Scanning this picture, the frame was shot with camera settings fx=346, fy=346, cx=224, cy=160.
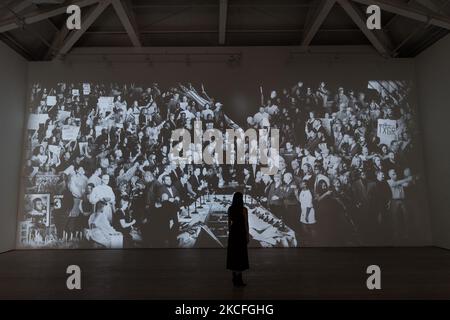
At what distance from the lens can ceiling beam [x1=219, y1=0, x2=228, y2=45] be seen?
7.99 metres

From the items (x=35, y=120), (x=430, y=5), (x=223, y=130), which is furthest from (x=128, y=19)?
(x=430, y=5)

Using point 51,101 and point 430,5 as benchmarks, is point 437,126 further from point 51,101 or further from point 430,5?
point 51,101

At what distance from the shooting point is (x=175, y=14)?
9.22 m

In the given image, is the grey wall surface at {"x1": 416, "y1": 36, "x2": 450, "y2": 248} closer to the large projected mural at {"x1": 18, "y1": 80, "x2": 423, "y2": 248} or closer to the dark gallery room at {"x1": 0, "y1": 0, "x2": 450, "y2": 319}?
the dark gallery room at {"x1": 0, "y1": 0, "x2": 450, "y2": 319}

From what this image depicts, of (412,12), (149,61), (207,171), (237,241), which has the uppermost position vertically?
(412,12)

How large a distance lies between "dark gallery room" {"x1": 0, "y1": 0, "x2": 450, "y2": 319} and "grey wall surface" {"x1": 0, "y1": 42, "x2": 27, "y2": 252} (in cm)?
5

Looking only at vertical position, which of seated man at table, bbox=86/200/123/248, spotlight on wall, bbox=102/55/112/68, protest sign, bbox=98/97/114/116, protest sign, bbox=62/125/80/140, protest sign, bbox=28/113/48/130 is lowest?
seated man at table, bbox=86/200/123/248

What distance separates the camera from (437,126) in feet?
30.0

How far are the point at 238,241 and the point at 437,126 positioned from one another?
7.05m

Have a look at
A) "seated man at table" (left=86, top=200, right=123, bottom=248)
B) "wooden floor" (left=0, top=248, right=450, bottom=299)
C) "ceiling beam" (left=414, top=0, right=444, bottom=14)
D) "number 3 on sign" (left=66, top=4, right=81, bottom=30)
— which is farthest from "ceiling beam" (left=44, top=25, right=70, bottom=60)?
"ceiling beam" (left=414, top=0, right=444, bottom=14)

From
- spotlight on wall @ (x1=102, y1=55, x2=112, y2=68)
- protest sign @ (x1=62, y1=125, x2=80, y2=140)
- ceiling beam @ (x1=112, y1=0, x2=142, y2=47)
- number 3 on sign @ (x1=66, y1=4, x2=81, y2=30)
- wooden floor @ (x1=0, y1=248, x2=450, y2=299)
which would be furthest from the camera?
spotlight on wall @ (x1=102, y1=55, x2=112, y2=68)

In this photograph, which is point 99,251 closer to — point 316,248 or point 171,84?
point 171,84
